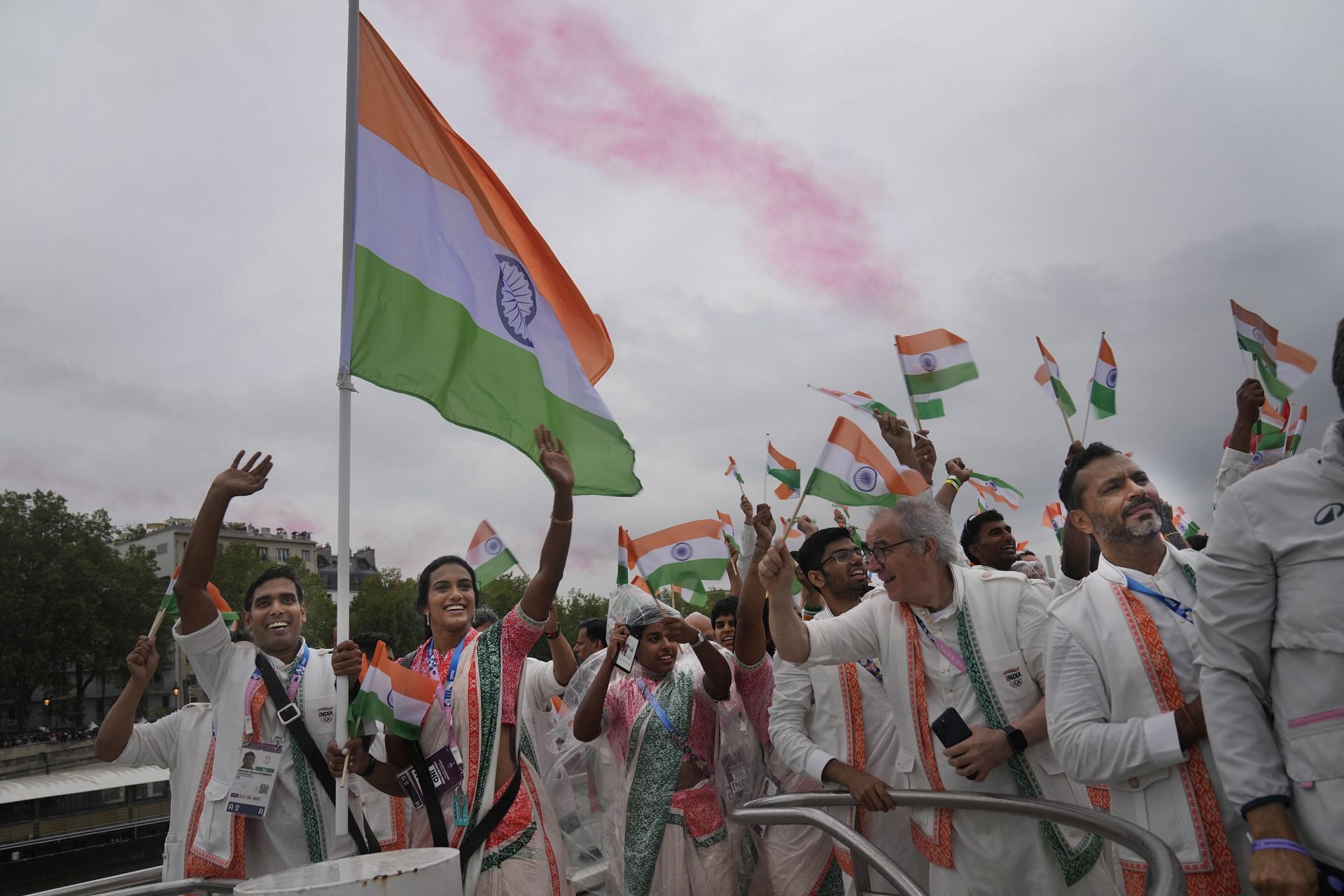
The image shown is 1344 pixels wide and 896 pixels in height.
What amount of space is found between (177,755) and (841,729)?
3.22 m

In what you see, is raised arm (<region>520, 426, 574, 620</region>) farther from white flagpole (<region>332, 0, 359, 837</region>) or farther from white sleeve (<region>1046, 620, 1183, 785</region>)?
white sleeve (<region>1046, 620, 1183, 785</region>)

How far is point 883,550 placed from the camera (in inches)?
157

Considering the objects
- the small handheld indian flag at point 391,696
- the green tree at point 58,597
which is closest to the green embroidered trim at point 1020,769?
the small handheld indian flag at point 391,696

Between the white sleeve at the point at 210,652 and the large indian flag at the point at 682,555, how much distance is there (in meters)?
4.26

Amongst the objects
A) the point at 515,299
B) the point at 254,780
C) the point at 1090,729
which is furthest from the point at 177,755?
the point at 1090,729

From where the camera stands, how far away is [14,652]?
46.5m

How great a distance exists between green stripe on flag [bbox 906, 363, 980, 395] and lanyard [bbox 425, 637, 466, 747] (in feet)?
10.9

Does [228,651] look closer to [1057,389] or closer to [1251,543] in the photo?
[1251,543]

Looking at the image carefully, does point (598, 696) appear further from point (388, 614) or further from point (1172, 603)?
point (388, 614)

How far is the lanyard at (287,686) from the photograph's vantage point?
4.28 meters

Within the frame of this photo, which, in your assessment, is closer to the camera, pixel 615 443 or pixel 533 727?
pixel 615 443

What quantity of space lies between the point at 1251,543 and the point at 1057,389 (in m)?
4.32

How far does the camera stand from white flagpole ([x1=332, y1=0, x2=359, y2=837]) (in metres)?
3.75

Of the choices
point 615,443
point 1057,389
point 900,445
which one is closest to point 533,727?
point 615,443
